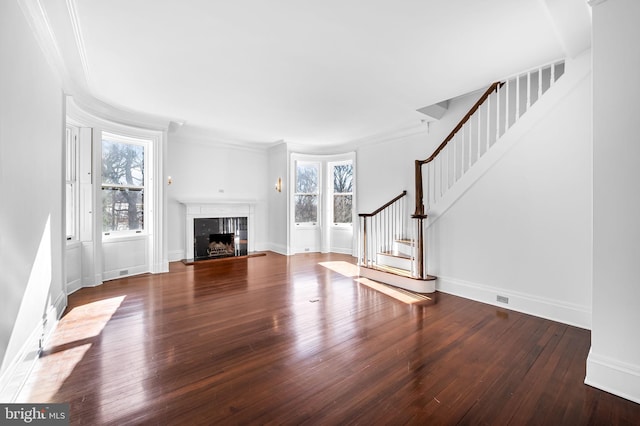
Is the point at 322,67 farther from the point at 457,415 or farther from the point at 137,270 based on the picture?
the point at 137,270

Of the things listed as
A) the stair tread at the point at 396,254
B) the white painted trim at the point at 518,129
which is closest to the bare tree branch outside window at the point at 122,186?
the stair tread at the point at 396,254

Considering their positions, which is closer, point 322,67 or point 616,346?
point 616,346

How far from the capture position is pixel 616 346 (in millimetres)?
1875

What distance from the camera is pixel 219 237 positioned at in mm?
6805

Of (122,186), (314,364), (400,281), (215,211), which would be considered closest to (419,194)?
(400,281)

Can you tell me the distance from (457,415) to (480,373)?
567 mm

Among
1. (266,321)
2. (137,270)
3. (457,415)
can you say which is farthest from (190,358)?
(137,270)

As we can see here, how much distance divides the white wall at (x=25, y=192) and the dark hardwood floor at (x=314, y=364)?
34 centimetres

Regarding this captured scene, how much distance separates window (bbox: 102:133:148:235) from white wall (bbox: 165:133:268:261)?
556mm

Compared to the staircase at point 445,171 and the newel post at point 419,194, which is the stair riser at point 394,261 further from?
the newel post at point 419,194

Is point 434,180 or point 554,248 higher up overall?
point 434,180

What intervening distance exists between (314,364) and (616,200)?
7.96ft

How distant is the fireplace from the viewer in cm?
647

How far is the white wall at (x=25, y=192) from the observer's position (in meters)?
1.78
